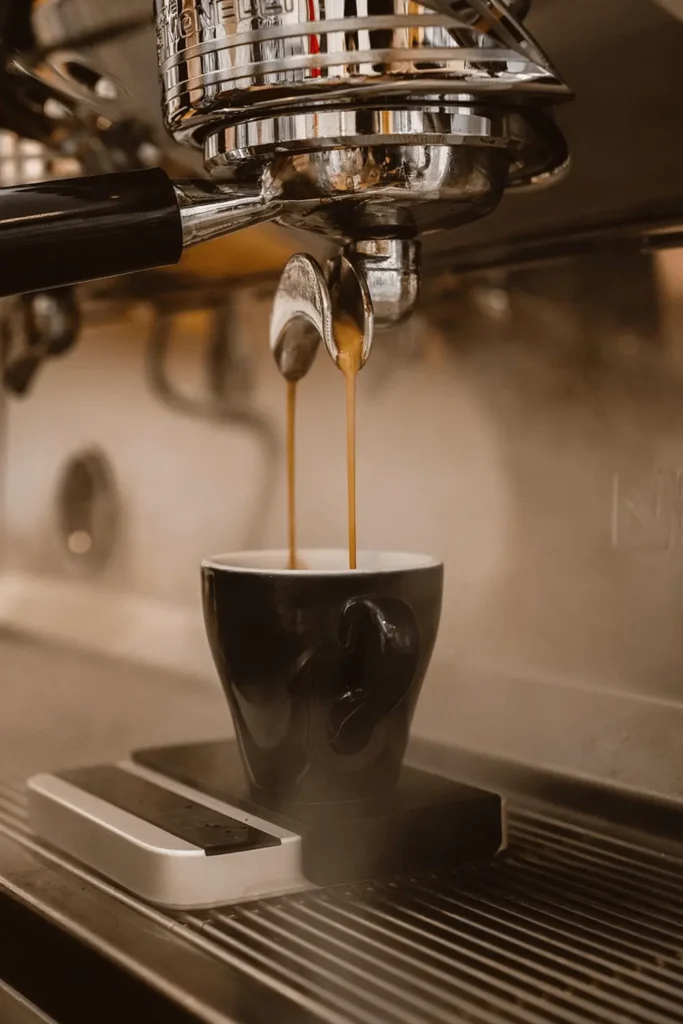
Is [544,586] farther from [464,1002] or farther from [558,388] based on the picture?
[464,1002]

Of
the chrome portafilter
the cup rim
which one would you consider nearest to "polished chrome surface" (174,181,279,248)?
the chrome portafilter

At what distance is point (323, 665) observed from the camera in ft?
1.51

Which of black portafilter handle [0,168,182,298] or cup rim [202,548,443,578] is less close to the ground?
black portafilter handle [0,168,182,298]

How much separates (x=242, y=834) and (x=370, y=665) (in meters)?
0.07

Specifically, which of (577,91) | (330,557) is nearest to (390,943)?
(330,557)

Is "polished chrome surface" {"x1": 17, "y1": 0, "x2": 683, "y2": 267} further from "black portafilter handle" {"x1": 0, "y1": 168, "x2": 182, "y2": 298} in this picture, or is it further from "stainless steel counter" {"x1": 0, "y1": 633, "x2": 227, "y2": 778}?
"stainless steel counter" {"x1": 0, "y1": 633, "x2": 227, "y2": 778}

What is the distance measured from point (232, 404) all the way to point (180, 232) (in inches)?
13.6

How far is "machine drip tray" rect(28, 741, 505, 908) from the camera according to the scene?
0.44 m

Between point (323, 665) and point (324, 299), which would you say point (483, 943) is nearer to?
point (323, 665)

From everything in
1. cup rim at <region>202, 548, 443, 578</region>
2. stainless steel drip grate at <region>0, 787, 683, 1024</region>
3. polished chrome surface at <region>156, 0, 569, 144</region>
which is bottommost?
stainless steel drip grate at <region>0, 787, 683, 1024</region>

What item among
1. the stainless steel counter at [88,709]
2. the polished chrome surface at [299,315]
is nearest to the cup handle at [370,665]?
the polished chrome surface at [299,315]

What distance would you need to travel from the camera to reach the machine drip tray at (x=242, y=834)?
0.44 m

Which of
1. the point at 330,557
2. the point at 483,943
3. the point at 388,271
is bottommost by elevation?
the point at 483,943

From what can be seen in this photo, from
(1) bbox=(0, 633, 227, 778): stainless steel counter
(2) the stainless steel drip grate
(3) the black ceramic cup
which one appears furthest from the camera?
(1) bbox=(0, 633, 227, 778): stainless steel counter
